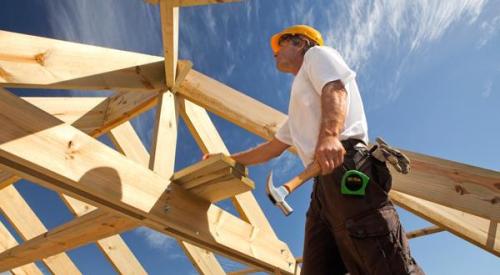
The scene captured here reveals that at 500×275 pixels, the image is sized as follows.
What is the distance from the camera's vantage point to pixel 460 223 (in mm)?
2475

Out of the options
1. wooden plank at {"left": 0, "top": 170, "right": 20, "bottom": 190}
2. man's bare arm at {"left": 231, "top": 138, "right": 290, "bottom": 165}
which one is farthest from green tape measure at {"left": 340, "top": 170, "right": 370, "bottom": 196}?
wooden plank at {"left": 0, "top": 170, "right": 20, "bottom": 190}

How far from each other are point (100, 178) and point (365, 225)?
1132mm

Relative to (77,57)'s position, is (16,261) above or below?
below

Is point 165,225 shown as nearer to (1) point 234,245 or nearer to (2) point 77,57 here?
(1) point 234,245

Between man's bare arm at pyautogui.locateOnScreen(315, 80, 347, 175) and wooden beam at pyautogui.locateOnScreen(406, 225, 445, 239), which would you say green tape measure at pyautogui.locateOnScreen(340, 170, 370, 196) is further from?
Result: wooden beam at pyautogui.locateOnScreen(406, 225, 445, 239)

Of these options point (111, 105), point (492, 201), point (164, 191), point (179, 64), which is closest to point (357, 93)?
point (492, 201)

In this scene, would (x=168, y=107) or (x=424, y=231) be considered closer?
(x=168, y=107)

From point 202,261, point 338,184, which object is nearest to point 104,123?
point 202,261

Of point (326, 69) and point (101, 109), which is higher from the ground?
point (101, 109)

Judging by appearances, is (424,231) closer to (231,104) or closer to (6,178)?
(231,104)

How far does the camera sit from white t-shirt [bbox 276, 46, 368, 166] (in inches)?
63.1

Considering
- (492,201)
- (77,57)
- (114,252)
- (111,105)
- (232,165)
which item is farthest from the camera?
(114,252)

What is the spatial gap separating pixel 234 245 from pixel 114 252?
2278 millimetres

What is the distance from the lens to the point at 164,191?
6.93ft
